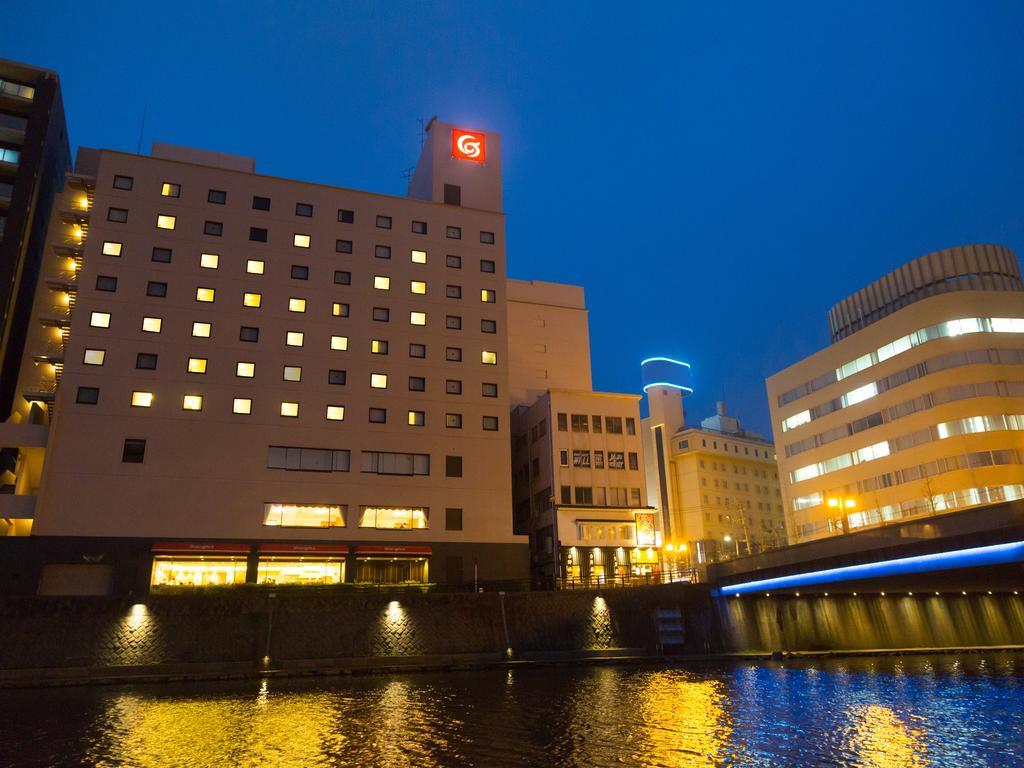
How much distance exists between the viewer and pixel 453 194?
75.5 m

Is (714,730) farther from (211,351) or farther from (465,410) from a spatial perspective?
(211,351)

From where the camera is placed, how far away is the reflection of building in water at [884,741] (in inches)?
773

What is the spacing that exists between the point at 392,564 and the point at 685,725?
1532 inches

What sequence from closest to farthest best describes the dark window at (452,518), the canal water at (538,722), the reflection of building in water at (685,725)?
the reflection of building in water at (685,725) → the canal water at (538,722) → the dark window at (452,518)

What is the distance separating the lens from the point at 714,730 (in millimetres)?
24109

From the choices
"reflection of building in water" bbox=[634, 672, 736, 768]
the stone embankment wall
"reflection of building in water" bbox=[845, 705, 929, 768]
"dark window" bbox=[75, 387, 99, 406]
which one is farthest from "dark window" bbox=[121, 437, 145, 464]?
"reflection of building in water" bbox=[845, 705, 929, 768]

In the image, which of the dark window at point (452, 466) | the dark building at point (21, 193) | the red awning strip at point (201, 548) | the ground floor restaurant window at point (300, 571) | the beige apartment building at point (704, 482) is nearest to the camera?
the red awning strip at point (201, 548)

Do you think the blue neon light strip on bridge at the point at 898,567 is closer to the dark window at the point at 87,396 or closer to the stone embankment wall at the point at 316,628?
the stone embankment wall at the point at 316,628

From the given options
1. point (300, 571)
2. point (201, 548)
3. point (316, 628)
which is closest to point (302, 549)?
point (300, 571)

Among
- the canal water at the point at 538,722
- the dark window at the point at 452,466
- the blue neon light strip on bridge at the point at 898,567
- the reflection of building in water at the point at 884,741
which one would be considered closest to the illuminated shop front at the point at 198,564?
the canal water at the point at 538,722

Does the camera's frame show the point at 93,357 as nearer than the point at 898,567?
No

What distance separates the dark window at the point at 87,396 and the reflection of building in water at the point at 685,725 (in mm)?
45686

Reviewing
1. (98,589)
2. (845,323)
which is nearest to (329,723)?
(98,589)

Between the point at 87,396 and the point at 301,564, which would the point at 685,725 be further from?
the point at 87,396
